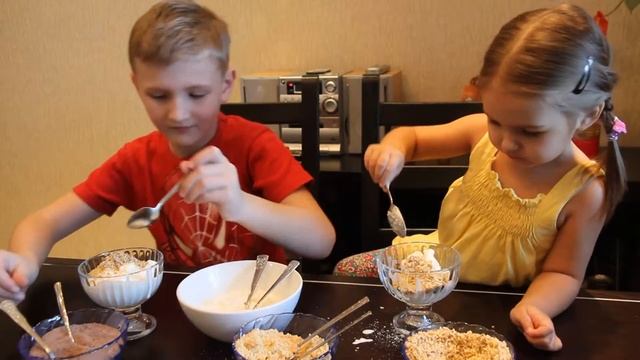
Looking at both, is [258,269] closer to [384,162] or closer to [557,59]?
[384,162]

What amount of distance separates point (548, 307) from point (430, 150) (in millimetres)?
523

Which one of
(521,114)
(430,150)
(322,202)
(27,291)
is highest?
(521,114)

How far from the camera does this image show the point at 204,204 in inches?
48.3

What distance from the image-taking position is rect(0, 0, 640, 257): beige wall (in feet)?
7.20

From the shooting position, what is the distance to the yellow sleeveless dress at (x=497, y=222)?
1044 mm

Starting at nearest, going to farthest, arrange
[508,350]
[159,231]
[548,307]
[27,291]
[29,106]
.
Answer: [508,350] < [548,307] < [27,291] < [159,231] < [29,106]

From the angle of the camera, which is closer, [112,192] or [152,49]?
[152,49]

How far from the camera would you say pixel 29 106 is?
2.68 metres

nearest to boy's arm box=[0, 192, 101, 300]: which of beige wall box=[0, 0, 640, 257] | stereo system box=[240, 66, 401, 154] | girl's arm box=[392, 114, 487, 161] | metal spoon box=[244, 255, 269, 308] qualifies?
metal spoon box=[244, 255, 269, 308]

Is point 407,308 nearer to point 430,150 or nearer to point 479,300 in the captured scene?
point 479,300

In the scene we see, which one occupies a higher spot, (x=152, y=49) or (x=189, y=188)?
(x=152, y=49)

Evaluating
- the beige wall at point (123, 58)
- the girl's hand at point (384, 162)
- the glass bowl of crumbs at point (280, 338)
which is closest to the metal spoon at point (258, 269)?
the glass bowl of crumbs at point (280, 338)

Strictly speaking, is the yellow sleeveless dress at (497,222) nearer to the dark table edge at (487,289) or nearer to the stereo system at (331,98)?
the dark table edge at (487,289)

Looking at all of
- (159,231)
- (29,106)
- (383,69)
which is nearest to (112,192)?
(159,231)
